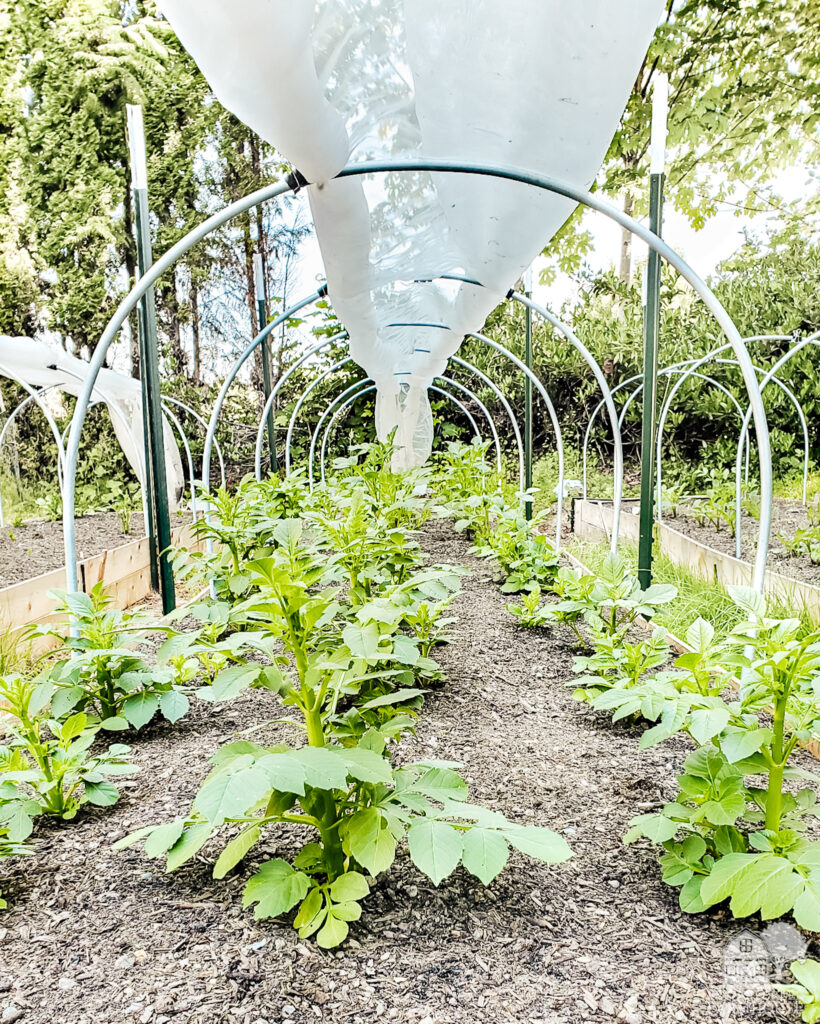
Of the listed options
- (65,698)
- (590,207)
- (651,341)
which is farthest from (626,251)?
(65,698)

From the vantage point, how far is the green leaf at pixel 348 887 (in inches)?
39.6

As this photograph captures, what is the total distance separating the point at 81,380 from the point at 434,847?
5.48m

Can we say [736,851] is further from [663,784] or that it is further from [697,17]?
[697,17]

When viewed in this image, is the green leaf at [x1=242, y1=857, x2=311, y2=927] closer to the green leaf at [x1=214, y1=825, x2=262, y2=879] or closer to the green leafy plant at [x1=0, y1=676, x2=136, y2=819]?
the green leaf at [x1=214, y1=825, x2=262, y2=879]

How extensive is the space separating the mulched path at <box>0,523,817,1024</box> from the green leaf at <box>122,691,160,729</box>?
18cm

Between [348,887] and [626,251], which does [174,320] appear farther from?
[348,887]

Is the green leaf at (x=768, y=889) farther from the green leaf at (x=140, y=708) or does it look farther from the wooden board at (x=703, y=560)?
the wooden board at (x=703, y=560)

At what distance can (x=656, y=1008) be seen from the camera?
92cm

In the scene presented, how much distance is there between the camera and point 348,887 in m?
1.02

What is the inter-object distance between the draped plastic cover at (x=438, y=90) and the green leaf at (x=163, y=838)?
3.89 ft

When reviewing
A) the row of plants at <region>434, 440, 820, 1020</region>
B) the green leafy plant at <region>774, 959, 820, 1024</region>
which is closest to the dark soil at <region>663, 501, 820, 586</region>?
the row of plants at <region>434, 440, 820, 1020</region>

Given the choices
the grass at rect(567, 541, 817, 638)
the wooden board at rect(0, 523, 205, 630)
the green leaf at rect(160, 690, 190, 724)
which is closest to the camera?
the green leaf at rect(160, 690, 190, 724)

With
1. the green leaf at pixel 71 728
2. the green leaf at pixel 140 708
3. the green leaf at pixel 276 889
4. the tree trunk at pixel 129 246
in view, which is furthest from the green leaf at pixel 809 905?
the tree trunk at pixel 129 246

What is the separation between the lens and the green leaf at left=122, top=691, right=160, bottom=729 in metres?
1.65
